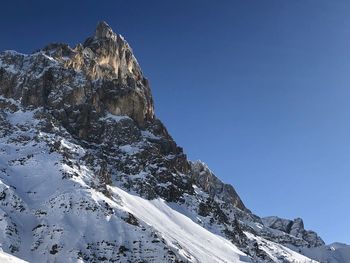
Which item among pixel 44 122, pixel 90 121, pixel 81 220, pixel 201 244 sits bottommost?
pixel 81 220

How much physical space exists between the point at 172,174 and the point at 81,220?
69114 mm

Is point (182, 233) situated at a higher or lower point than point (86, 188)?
higher

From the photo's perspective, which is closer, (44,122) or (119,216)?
(119,216)

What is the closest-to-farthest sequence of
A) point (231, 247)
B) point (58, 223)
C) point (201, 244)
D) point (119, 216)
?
1. point (58, 223)
2. point (119, 216)
3. point (201, 244)
4. point (231, 247)

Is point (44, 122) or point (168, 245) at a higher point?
point (44, 122)

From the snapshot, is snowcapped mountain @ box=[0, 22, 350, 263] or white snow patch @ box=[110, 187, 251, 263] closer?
snowcapped mountain @ box=[0, 22, 350, 263]

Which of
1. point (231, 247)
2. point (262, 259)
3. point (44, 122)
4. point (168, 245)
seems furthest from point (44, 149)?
point (262, 259)

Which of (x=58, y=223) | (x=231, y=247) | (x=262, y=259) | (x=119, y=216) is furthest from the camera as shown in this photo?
(x=262, y=259)

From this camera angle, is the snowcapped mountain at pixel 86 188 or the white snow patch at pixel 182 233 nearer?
the snowcapped mountain at pixel 86 188

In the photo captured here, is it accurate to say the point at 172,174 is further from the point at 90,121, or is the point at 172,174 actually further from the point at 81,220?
the point at 81,220

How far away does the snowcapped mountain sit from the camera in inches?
4624

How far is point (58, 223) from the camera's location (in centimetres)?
11894

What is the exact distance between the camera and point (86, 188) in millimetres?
133000

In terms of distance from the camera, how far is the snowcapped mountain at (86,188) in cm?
11744
